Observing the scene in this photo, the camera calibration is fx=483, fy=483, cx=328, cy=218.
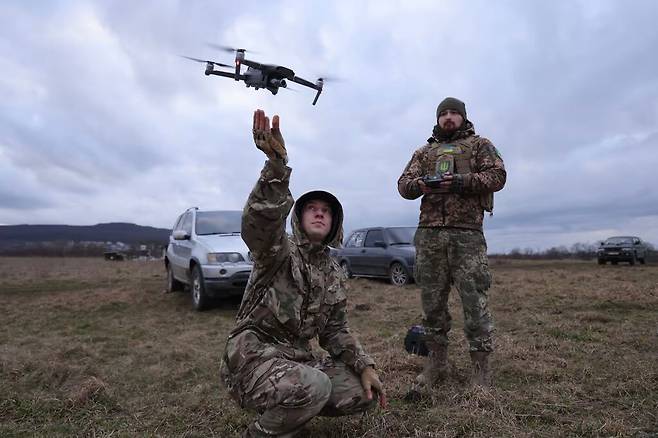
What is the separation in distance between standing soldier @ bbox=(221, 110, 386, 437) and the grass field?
15.9 inches

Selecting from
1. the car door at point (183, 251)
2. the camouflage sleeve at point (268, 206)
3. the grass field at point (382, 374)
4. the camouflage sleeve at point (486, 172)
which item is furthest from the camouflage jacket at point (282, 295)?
the car door at point (183, 251)

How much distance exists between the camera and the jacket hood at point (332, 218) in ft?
8.16

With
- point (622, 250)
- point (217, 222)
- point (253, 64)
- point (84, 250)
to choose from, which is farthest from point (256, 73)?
point (84, 250)

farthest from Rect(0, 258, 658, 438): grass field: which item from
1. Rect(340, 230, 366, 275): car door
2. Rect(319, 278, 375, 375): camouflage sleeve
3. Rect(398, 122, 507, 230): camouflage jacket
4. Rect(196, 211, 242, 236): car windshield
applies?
Rect(340, 230, 366, 275): car door

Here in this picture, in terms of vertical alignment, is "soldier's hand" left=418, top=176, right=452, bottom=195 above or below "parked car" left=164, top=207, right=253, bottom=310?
above

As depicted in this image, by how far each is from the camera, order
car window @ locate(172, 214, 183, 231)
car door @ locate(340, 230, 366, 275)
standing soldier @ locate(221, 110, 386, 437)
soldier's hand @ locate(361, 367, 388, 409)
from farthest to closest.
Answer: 1. car door @ locate(340, 230, 366, 275)
2. car window @ locate(172, 214, 183, 231)
3. soldier's hand @ locate(361, 367, 388, 409)
4. standing soldier @ locate(221, 110, 386, 437)

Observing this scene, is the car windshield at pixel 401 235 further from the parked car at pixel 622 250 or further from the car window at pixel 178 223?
the parked car at pixel 622 250

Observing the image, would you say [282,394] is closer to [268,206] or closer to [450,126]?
[268,206]

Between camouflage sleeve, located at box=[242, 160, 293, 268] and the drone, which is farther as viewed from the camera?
the drone

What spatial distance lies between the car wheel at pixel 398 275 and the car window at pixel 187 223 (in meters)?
4.64

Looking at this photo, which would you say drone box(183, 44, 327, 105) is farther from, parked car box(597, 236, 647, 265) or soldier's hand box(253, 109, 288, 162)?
parked car box(597, 236, 647, 265)

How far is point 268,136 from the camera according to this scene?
198 centimetres

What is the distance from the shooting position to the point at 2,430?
110 inches

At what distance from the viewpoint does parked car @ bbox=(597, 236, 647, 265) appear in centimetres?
2116
